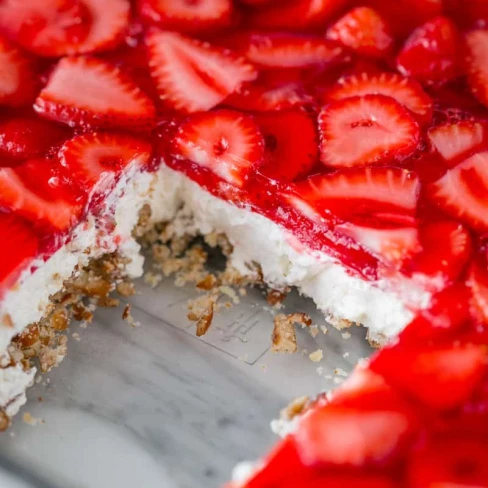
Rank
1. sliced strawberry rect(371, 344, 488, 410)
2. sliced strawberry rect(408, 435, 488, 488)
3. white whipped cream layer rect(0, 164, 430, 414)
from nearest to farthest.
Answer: sliced strawberry rect(408, 435, 488, 488), sliced strawberry rect(371, 344, 488, 410), white whipped cream layer rect(0, 164, 430, 414)

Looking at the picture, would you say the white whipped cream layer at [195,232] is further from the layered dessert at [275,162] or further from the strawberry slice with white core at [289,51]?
the strawberry slice with white core at [289,51]

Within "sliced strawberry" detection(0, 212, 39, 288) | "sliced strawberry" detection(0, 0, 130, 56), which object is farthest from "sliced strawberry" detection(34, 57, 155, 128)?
"sliced strawberry" detection(0, 212, 39, 288)

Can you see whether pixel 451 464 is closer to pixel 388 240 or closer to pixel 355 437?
pixel 355 437

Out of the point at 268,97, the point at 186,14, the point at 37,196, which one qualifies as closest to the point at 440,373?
the point at 268,97

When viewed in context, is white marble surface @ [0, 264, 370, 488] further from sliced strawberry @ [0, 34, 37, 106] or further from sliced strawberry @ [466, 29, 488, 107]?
sliced strawberry @ [466, 29, 488, 107]

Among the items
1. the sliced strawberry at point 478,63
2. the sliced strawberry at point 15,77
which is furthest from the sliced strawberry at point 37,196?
the sliced strawberry at point 478,63

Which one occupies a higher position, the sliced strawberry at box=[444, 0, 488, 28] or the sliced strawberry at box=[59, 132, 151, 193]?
the sliced strawberry at box=[444, 0, 488, 28]

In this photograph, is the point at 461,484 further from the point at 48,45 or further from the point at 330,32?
the point at 48,45

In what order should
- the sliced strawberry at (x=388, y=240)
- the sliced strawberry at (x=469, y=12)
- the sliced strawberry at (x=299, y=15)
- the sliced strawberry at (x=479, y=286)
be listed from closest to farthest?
the sliced strawberry at (x=479, y=286) → the sliced strawberry at (x=388, y=240) → the sliced strawberry at (x=299, y=15) → the sliced strawberry at (x=469, y=12)
